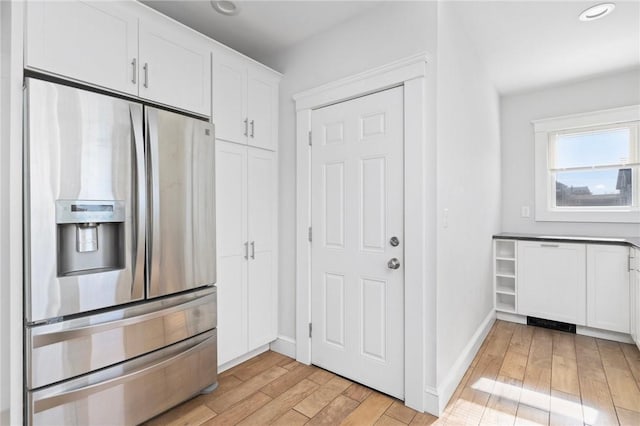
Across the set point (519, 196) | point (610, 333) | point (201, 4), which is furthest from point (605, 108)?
point (201, 4)

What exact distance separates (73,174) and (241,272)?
1263mm

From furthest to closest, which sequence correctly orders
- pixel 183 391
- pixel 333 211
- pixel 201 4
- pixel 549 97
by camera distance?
pixel 549 97 < pixel 333 211 < pixel 201 4 < pixel 183 391

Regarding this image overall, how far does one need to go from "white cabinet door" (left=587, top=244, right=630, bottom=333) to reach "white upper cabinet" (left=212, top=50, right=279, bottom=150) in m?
3.23

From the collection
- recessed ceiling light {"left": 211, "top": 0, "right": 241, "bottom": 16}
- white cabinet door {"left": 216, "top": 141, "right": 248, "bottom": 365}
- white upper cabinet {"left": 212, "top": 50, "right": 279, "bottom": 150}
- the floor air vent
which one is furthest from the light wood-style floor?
recessed ceiling light {"left": 211, "top": 0, "right": 241, "bottom": 16}

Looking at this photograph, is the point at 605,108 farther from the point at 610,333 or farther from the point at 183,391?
the point at 183,391

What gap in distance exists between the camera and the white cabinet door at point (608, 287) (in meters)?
2.92

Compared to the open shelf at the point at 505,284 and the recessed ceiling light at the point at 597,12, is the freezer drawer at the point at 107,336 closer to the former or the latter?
the open shelf at the point at 505,284

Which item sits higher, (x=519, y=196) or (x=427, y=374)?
(x=519, y=196)

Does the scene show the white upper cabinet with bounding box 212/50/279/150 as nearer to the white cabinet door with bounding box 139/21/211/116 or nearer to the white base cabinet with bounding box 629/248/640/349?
the white cabinet door with bounding box 139/21/211/116

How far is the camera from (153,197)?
71.4 inches

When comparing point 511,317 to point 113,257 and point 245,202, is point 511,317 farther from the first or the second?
point 113,257

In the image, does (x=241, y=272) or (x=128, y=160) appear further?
(x=241, y=272)

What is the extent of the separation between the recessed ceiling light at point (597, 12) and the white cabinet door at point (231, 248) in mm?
2705

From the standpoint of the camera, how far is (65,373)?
1497 millimetres
